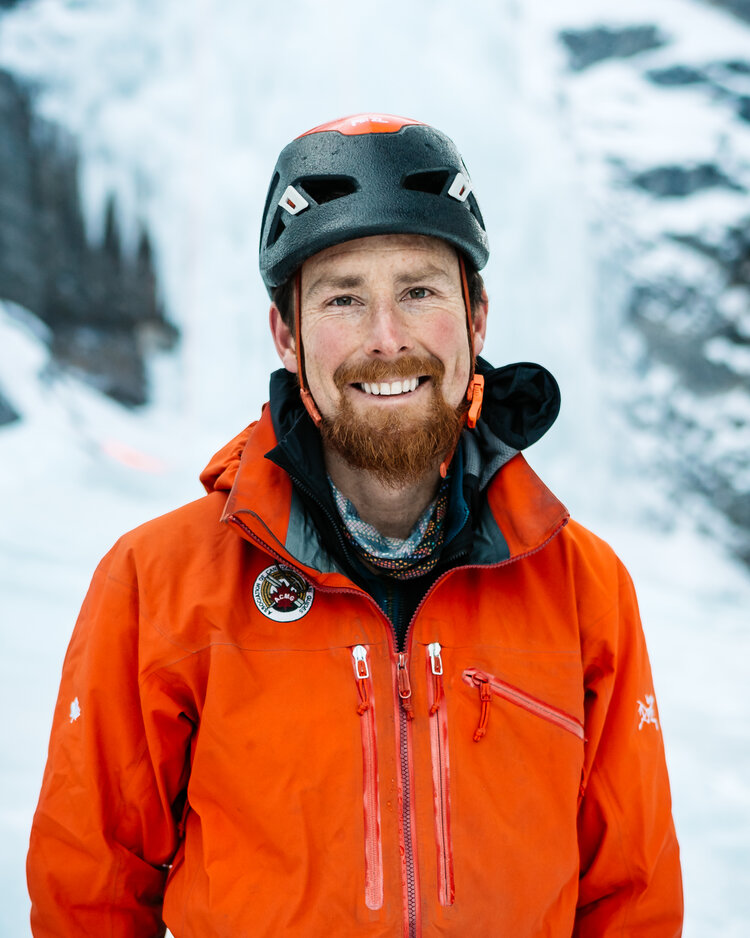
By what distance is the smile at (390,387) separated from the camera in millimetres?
1796

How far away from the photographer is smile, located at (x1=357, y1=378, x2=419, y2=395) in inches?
70.7

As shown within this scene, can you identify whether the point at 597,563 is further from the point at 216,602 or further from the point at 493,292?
the point at 493,292

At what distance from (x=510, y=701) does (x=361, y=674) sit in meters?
0.30

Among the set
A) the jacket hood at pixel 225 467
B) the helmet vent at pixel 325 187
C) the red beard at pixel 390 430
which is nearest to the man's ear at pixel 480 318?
the red beard at pixel 390 430

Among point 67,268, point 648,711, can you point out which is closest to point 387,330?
point 648,711

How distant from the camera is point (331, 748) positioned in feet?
5.17

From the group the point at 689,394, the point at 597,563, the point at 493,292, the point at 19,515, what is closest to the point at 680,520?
the point at 689,394

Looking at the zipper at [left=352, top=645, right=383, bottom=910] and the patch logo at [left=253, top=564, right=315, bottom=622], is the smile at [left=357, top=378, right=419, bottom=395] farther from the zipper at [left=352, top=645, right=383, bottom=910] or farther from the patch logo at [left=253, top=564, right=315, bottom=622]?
the zipper at [left=352, top=645, right=383, bottom=910]

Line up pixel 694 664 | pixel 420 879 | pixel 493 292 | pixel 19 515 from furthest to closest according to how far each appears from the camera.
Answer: pixel 493 292 < pixel 19 515 < pixel 694 664 < pixel 420 879

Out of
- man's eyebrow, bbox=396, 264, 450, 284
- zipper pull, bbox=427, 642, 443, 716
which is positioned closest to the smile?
man's eyebrow, bbox=396, 264, 450, 284

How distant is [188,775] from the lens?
5.63 ft

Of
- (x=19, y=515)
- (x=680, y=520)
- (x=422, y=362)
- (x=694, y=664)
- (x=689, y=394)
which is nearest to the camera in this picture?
(x=422, y=362)

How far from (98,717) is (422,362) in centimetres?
94

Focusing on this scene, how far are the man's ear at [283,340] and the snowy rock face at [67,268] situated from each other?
376 inches
